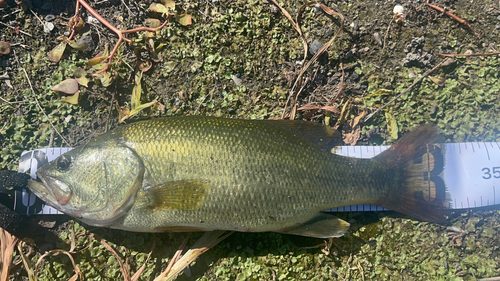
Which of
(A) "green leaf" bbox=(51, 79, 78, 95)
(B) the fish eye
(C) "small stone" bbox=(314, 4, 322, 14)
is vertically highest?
(C) "small stone" bbox=(314, 4, 322, 14)

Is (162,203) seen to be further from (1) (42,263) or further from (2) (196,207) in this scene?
(1) (42,263)

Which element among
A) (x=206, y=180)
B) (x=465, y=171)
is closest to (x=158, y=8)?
(x=206, y=180)

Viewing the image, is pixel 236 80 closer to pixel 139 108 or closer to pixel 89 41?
pixel 139 108

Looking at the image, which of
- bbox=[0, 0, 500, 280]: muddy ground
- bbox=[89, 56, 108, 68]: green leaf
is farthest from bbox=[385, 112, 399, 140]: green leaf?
bbox=[89, 56, 108, 68]: green leaf

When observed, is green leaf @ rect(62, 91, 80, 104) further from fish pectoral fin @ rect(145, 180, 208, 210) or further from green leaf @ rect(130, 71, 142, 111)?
fish pectoral fin @ rect(145, 180, 208, 210)

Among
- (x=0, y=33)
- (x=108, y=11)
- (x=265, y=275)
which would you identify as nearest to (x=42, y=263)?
(x=265, y=275)

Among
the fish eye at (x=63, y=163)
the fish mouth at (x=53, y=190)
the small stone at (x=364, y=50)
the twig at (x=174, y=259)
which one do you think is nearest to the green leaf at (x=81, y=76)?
the fish eye at (x=63, y=163)
